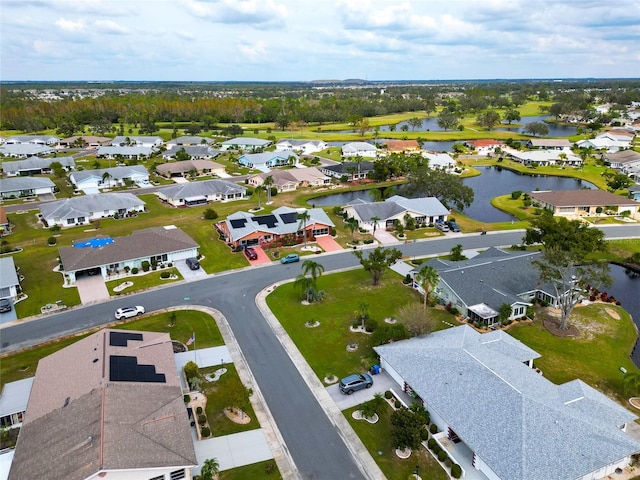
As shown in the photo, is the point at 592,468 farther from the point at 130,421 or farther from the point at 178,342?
the point at 178,342

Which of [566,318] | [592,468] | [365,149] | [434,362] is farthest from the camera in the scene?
[365,149]

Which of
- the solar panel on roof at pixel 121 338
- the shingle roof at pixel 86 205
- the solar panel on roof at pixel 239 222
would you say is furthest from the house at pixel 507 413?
the shingle roof at pixel 86 205

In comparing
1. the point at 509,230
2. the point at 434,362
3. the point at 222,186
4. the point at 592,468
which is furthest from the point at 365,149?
the point at 592,468

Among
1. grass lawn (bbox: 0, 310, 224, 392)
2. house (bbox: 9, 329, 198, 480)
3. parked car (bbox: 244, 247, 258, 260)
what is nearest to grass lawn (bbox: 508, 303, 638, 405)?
grass lawn (bbox: 0, 310, 224, 392)

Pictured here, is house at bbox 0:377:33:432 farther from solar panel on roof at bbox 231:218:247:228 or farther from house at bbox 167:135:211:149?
house at bbox 167:135:211:149

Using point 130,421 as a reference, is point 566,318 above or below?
below

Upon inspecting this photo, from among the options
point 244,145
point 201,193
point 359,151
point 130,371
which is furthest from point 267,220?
point 244,145

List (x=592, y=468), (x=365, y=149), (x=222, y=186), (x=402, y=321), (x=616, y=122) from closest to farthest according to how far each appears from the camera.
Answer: (x=592, y=468) < (x=402, y=321) < (x=222, y=186) < (x=365, y=149) < (x=616, y=122)
